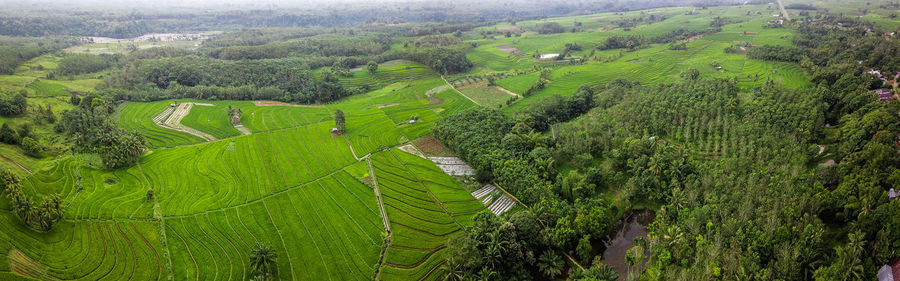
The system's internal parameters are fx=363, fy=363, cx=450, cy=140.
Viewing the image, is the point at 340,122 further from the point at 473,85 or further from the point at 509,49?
the point at 509,49

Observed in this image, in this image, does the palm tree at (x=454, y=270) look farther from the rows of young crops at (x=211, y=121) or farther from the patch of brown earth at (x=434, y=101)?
the patch of brown earth at (x=434, y=101)

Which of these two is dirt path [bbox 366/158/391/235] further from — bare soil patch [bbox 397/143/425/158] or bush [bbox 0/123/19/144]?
bush [bbox 0/123/19/144]

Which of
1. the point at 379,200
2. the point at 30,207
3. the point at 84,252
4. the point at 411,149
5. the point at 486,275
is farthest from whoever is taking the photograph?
the point at 411,149

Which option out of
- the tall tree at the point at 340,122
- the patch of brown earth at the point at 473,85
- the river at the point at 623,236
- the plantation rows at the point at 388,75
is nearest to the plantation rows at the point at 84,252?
the tall tree at the point at 340,122

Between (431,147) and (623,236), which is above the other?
(431,147)

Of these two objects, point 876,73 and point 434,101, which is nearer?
point 876,73

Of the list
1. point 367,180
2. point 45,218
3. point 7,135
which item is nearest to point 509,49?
point 367,180

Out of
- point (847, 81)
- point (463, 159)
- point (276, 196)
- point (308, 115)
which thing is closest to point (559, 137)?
point (463, 159)

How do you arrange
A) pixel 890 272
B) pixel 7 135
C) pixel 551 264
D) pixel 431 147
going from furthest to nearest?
pixel 431 147, pixel 7 135, pixel 551 264, pixel 890 272
